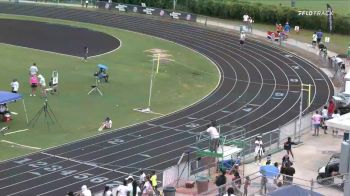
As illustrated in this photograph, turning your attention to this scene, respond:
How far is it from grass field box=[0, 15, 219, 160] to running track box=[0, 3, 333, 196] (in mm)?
1113

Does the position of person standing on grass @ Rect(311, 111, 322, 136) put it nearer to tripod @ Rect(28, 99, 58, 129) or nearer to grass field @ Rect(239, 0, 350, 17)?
tripod @ Rect(28, 99, 58, 129)

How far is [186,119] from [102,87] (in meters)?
7.96

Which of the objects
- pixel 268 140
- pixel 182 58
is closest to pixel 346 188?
pixel 268 140

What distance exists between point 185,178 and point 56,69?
2381 centimetres

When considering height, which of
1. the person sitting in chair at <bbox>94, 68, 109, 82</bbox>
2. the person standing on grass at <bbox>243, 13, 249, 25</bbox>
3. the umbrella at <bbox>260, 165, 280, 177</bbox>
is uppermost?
the person standing on grass at <bbox>243, 13, 249, 25</bbox>

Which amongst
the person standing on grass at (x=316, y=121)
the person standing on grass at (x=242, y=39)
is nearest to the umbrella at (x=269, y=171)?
the person standing on grass at (x=316, y=121)

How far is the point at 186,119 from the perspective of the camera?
40.2 meters

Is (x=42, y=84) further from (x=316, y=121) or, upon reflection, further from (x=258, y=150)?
(x=316, y=121)

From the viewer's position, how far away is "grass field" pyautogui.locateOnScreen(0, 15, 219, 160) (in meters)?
36.8

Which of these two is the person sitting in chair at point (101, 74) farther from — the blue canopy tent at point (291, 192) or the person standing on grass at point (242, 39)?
the blue canopy tent at point (291, 192)

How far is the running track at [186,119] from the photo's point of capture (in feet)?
99.0

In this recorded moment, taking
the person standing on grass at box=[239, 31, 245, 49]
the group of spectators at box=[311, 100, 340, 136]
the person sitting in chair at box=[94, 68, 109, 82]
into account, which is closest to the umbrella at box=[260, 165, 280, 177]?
the group of spectators at box=[311, 100, 340, 136]

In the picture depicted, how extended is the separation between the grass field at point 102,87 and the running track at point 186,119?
1113mm

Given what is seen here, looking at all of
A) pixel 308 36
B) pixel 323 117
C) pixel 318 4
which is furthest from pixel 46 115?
pixel 318 4
